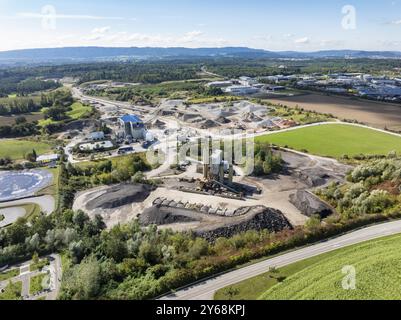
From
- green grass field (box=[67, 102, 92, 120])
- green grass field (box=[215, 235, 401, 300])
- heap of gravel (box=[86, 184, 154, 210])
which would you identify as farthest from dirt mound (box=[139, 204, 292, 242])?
green grass field (box=[67, 102, 92, 120])

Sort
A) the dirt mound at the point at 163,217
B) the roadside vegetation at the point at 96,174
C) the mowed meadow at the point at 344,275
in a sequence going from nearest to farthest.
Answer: the mowed meadow at the point at 344,275 < the dirt mound at the point at 163,217 < the roadside vegetation at the point at 96,174

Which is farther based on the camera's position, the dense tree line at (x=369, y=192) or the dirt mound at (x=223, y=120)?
the dirt mound at (x=223, y=120)

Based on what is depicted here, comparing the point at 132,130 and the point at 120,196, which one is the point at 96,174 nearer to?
the point at 120,196

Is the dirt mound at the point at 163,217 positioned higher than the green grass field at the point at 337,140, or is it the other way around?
the green grass field at the point at 337,140

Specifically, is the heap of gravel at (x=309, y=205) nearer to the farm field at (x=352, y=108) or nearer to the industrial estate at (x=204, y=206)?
→ the industrial estate at (x=204, y=206)

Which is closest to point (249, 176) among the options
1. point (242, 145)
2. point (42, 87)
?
point (242, 145)

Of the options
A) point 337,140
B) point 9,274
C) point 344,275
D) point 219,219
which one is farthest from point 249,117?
point 9,274

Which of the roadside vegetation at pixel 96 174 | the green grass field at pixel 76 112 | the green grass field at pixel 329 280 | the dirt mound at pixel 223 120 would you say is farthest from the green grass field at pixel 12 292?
the green grass field at pixel 76 112
